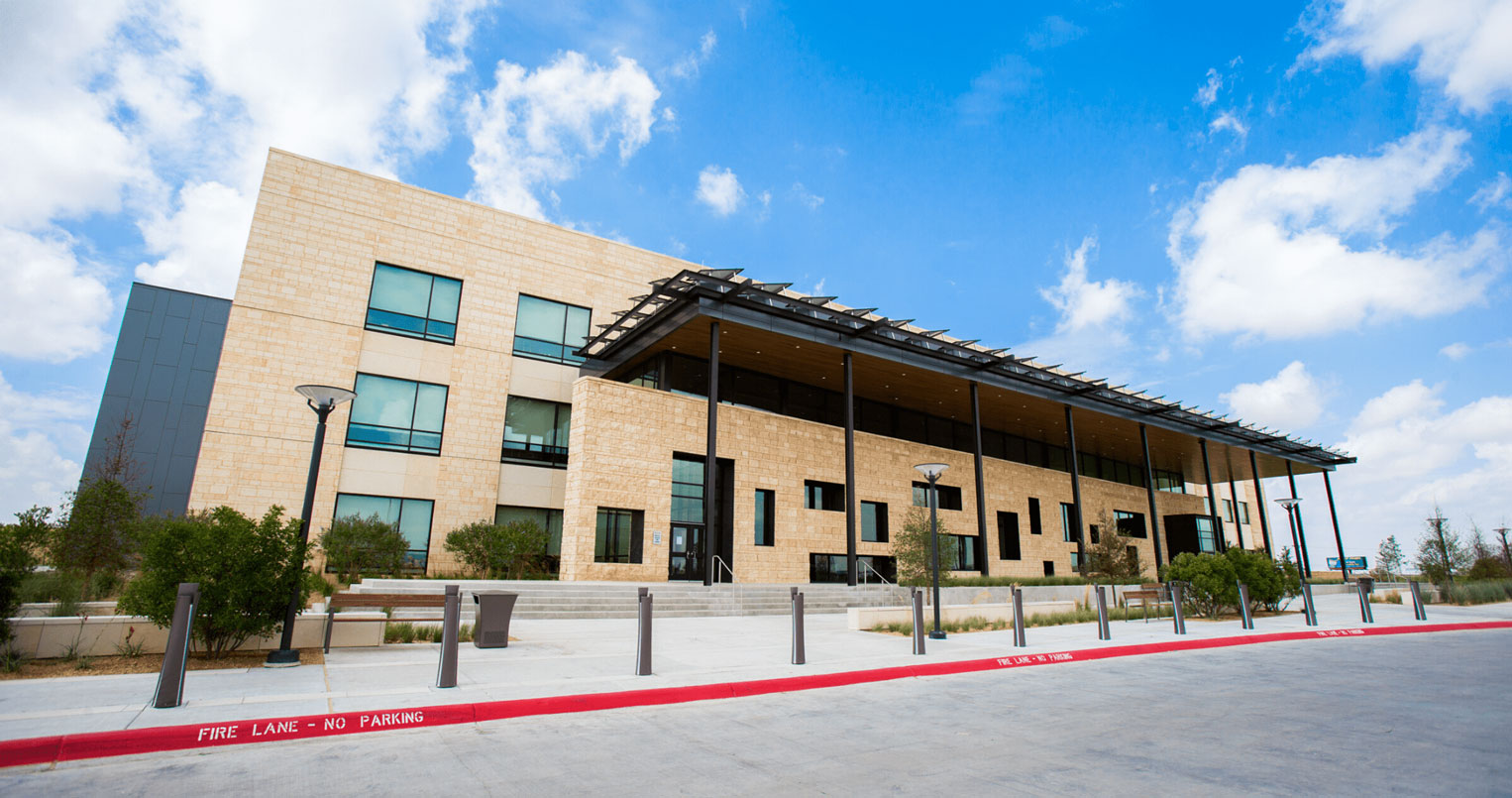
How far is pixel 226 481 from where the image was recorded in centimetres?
2231

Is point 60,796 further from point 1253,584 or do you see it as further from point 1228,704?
point 1253,584

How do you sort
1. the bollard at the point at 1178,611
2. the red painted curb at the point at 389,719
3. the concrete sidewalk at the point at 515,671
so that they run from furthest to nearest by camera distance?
the bollard at the point at 1178,611, the concrete sidewalk at the point at 515,671, the red painted curb at the point at 389,719

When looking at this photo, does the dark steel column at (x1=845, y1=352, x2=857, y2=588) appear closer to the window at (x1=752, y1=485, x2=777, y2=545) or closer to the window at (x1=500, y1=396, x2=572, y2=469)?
the window at (x1=752, y1=485, x2=777, y2=545)

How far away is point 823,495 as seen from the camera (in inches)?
1183

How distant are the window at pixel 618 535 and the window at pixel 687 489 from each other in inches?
68.4

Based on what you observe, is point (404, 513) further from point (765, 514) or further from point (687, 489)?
point (765, 514)

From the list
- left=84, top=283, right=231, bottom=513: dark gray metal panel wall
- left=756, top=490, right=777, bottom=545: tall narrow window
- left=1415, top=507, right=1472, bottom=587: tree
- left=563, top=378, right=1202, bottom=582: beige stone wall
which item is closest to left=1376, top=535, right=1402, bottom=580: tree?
left=1415, top=507, right=1472, bottom=587: tree

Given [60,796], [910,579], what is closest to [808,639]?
[60,796]

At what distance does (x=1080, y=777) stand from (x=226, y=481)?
26.1 meters

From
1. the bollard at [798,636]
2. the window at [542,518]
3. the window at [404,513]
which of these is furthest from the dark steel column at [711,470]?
the bollard at [798,636]

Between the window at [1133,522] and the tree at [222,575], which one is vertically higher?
the window at [1133,522]

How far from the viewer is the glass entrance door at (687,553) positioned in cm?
2567

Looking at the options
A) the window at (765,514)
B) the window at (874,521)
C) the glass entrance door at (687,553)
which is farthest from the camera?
the window at (874,521)

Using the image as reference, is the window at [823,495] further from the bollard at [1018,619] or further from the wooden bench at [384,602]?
the wooden bench at [384,602]
